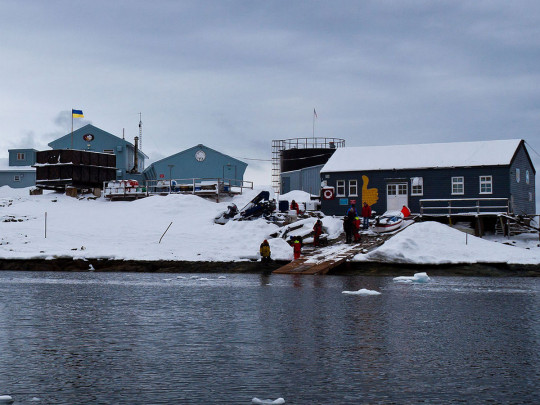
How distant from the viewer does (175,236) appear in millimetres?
41781

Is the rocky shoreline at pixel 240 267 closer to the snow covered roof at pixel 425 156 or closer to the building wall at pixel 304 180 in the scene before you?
the snow covered roof at pixel 425 156

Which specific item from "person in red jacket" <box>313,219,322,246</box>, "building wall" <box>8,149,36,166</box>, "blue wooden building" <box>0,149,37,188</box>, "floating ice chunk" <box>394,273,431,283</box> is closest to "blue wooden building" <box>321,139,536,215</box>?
"person in red jacket" <box>313,219,322,246</box>

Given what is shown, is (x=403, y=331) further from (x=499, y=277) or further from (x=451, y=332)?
(x=499, y=277)

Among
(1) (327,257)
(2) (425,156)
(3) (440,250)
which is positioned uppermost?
(2) (425,156)

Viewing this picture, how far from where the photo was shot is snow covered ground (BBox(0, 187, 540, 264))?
34.0m

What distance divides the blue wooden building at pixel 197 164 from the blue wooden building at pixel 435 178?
56.5 feet

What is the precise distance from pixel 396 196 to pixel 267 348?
35544mm

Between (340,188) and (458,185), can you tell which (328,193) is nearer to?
(340,188)

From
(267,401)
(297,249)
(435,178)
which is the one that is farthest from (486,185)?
(267,401)

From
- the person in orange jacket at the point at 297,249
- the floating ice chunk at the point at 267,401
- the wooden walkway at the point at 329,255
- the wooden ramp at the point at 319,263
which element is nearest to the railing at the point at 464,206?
the wooden walkway at the point at 329,255

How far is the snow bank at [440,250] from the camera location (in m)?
32.9

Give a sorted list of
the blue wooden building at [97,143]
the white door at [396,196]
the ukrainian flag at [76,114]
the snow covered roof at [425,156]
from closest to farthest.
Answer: the snow covered roof at [425,156]
the white door at [396,196]
the ukrainian flag at [76,114]
the blue wooden building at [97,143]

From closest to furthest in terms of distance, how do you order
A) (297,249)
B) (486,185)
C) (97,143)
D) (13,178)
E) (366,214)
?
(297,249) < (366,214) < (486,185) < (97,143) < (13,178)

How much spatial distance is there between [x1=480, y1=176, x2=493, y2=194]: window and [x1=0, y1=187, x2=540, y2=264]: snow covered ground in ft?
13.5
